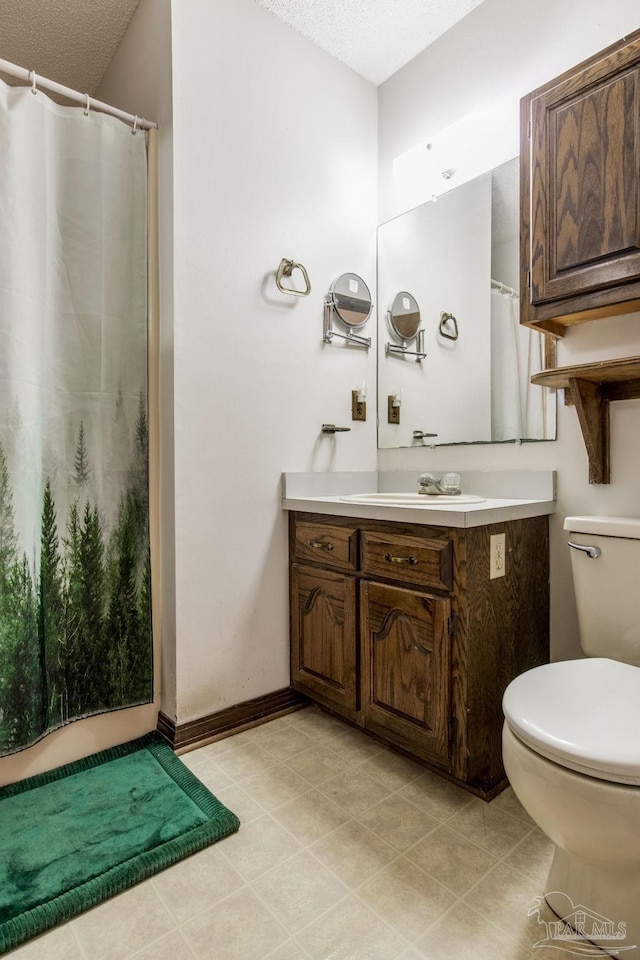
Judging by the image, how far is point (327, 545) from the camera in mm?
1828

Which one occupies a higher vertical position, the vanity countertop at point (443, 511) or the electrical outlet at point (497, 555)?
the vanity countertop at point (443, 511)

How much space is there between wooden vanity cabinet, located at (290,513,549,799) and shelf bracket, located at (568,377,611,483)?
0.24 m

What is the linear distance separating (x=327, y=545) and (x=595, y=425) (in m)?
0.92

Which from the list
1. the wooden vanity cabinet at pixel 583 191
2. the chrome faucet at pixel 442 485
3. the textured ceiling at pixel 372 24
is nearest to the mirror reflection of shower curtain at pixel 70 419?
the textured ceiling at pixel 372 24

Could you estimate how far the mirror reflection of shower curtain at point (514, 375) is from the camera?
1.78 metres

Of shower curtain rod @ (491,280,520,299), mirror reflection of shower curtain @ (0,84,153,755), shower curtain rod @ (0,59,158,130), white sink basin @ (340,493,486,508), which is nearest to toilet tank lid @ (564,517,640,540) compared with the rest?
white sink basin @ (340,493,486,508)

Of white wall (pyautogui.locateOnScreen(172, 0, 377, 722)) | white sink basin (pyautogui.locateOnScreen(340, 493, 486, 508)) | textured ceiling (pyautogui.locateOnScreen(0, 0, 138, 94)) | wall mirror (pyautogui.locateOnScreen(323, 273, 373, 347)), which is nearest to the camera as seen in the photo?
white sink basin (pyautogui.locateOnScreen(340, 493, 486, 508))

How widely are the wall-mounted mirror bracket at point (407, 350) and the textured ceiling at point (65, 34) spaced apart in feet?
5.03

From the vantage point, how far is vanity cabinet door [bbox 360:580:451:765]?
4.77 ft

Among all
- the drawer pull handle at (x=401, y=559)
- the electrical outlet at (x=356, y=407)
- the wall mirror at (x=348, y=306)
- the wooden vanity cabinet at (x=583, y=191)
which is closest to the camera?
the wooden vanity cabinet at (x=583, y=191)

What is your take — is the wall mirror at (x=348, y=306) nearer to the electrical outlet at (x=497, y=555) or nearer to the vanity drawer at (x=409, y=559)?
the vanity drawer at (x=409, y=559)

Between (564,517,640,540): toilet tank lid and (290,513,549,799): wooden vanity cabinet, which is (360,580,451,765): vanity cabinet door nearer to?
(290,513,549,799): wooden vanity cabinet

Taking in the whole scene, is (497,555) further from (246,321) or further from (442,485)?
(246,321)

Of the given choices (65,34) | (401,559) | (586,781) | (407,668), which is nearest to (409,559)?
(401,559)
